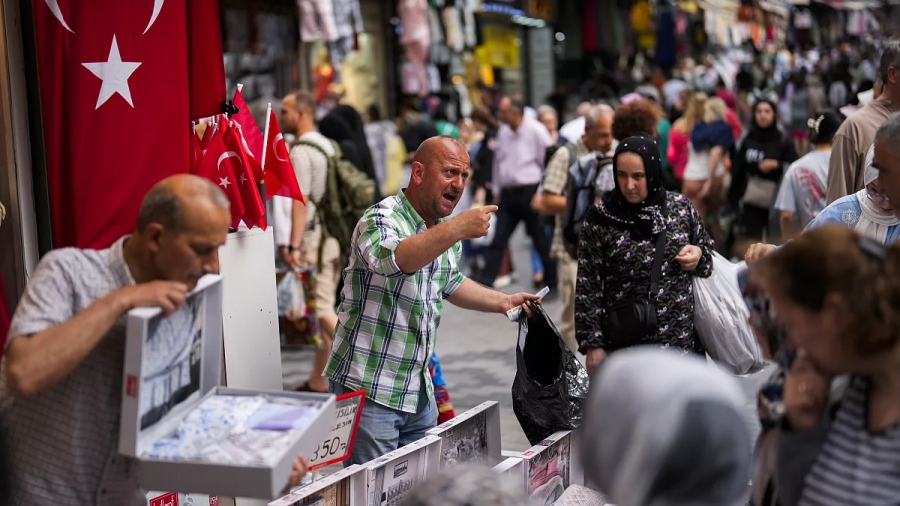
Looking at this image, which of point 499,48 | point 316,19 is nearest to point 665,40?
point 499,48

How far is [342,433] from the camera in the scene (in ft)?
13.0

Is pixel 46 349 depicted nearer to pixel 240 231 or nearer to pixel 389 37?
pixel 240 231

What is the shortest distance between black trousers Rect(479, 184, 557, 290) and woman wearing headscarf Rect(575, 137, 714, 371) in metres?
6.04

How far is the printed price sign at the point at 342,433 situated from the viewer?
388 cm

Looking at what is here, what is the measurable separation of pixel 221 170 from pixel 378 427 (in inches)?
54.4

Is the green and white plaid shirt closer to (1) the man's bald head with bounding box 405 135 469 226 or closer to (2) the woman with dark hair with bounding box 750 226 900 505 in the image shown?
(1) the man's bald head with bounding box 405 135 469 226

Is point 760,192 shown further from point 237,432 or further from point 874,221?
point 237,432

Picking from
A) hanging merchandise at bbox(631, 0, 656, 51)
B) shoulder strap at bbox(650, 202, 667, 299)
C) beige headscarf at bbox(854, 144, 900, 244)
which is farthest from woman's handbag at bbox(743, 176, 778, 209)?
hanging merchandise at bbox(631, 0, 656, 51)

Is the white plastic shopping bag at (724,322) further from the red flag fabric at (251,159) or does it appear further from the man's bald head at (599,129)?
the man's bald head at (599,129)

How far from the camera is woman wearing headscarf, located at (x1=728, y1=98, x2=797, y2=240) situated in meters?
9.88

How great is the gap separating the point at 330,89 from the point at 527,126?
9.97 feet

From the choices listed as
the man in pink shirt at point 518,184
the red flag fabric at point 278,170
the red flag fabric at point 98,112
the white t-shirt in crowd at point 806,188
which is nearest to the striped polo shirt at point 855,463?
the red flag fabric at point 98,112

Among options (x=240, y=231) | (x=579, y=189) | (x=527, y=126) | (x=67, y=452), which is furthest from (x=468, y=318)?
(x=67, y=452)

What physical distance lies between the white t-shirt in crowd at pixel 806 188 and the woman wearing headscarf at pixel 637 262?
276 cm
